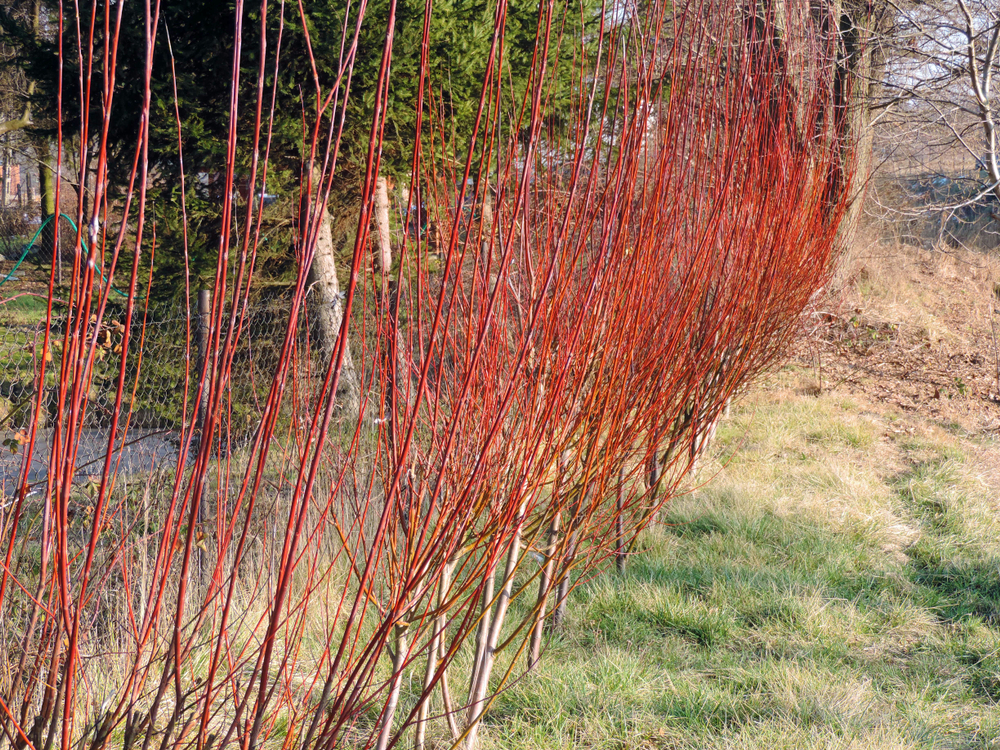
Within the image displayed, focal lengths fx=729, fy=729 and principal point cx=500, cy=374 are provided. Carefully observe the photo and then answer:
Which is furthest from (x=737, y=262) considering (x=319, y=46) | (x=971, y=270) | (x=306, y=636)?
(x=971, y=270)

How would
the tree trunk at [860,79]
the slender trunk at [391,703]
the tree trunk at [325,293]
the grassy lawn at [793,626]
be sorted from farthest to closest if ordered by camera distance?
the tree trunk at [860,79] → the tree trunk at [325,293] → the grassy lawn at [793,626] → the slender trunk at [391,703]

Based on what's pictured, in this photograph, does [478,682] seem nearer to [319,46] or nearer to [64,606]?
[64,606]

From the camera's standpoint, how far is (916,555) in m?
4.61

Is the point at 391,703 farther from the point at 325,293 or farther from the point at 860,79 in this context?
the point at 860,79

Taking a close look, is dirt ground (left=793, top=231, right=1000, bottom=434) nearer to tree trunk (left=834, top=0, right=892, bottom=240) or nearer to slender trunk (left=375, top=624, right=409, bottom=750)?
tree trunk (left=834, top=0, right=892, bottom=240)

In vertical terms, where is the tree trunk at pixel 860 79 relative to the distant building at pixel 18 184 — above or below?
above

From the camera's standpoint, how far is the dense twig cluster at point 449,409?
0.97 meters

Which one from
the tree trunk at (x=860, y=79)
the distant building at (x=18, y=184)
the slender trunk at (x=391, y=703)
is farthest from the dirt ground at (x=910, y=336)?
the distant building at (x=18, y=184)

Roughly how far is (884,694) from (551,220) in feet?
8.94

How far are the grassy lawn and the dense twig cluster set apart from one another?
1.20 feet

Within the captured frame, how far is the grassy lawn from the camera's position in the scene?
2.83m

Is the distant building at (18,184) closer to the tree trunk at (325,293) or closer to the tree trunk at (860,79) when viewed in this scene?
the tree trunk at (325,293)

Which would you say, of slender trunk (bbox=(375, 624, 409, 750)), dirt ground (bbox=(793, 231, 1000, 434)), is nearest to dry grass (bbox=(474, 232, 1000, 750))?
dirt ground (bbox=(793, 231, 1000, 434))

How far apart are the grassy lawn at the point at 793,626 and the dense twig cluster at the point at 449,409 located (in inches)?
14.4
